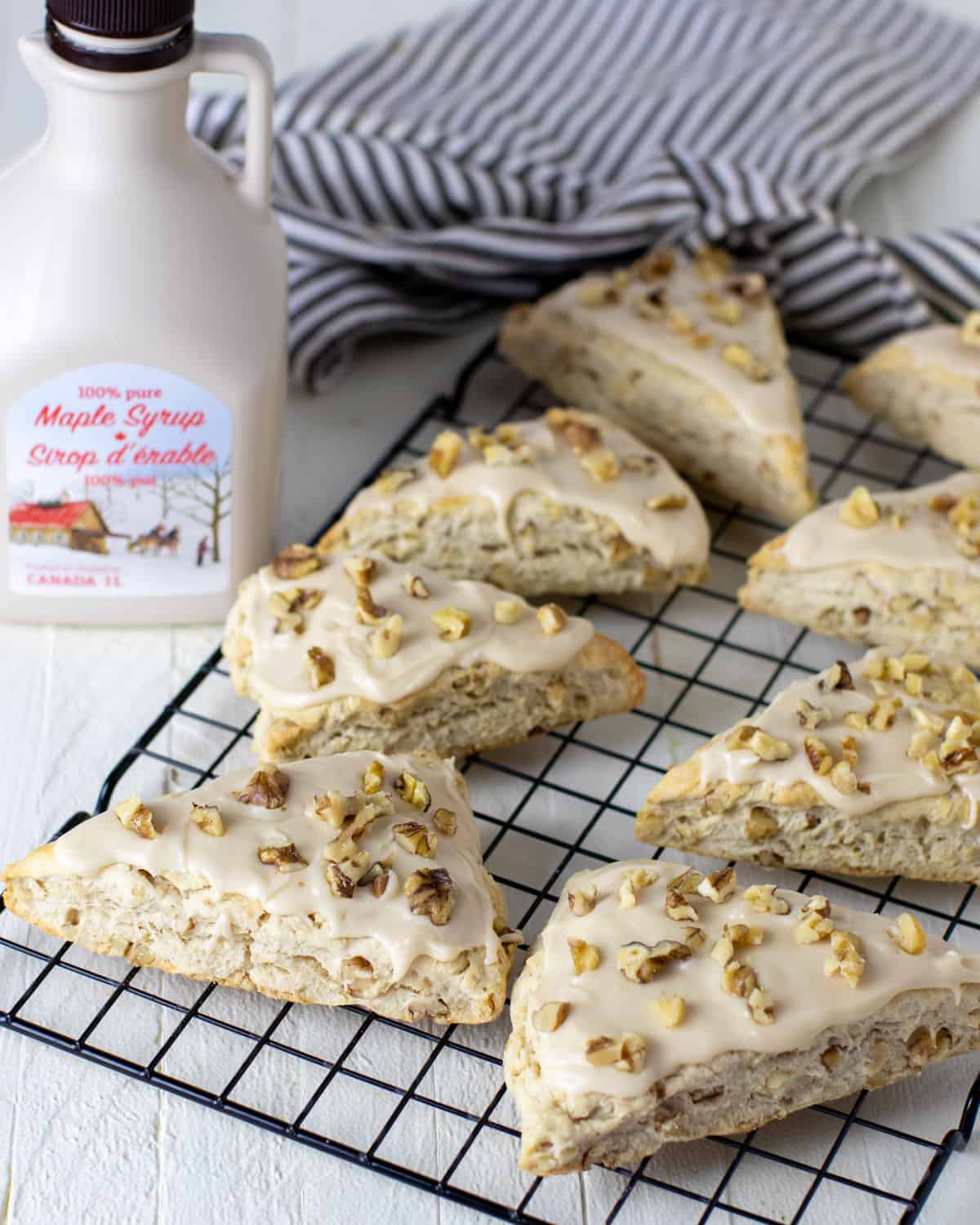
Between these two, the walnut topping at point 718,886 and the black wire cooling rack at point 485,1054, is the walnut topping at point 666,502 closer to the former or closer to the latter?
the black wire cooling rack at point 485,1054

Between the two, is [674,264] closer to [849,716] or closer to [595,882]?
[849,716]

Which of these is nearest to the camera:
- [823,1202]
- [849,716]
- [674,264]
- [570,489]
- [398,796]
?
[823,1202]

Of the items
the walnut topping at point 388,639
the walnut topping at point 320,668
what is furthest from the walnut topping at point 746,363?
the walnut topping at point 320,668

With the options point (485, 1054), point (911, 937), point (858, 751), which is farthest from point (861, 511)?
point (485, 1054)

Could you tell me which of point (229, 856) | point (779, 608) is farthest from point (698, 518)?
point (229, 856)

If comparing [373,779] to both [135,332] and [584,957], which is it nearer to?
[584,957]
